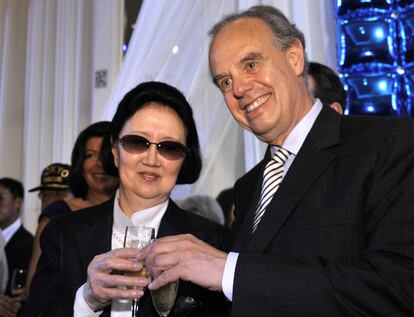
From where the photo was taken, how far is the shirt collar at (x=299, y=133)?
196 centimetres

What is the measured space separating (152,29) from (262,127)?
248 centimetres

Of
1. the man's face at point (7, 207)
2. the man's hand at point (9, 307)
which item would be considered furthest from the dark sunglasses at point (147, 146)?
the man's face at point (7, 207)

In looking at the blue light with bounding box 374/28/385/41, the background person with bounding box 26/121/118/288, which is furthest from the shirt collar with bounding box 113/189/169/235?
the blue light with bounding box 374/28/385/41

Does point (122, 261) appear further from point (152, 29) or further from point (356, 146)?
point (152, 29)

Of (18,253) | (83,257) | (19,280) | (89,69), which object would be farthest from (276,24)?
(89,69)

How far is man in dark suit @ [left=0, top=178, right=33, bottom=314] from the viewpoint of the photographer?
359 cm

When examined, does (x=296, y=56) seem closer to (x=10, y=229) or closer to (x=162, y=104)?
(x=162, y=104)

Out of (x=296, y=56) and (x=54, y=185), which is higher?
(x=296, y=56)

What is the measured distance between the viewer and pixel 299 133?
6.49 feet

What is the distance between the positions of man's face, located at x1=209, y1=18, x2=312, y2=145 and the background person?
161 cm

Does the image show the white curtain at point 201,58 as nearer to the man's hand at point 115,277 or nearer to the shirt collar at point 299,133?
the shirt collar at point 299,133

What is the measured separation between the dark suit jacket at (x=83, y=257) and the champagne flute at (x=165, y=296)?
6.5 inches

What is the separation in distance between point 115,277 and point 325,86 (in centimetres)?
157

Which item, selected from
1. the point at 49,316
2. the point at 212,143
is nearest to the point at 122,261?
the point at 49,316
